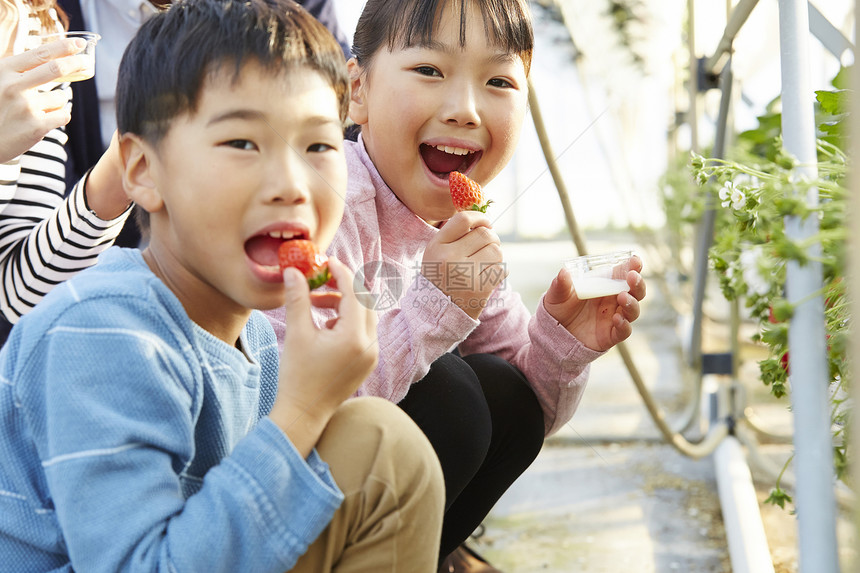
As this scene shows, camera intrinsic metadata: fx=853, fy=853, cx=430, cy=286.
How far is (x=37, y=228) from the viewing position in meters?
1.02

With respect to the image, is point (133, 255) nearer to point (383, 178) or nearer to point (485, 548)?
point (383, 178)

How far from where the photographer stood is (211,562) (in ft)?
1.97

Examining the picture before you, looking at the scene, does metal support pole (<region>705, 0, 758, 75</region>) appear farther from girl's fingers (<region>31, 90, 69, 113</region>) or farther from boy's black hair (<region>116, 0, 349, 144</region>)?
girl's fingers (<region>31, 90, 69, 113</region>)

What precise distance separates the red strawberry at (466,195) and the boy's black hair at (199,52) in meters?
0.21

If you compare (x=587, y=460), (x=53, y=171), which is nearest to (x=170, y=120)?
(x=53, y=171)

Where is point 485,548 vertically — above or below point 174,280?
below

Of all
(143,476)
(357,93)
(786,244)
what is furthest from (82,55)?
(786,244)

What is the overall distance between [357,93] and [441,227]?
0.23m

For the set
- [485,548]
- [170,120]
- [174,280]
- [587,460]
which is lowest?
[587,460]

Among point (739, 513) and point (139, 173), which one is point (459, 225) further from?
point (739, 513)

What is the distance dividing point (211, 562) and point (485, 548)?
90 cm

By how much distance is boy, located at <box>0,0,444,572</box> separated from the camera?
61cm

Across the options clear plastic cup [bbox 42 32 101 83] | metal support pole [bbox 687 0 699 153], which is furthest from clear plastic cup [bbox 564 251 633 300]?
metal support pole [bbox 687 0 699 153]

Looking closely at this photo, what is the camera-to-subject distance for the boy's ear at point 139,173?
0.73 metres
